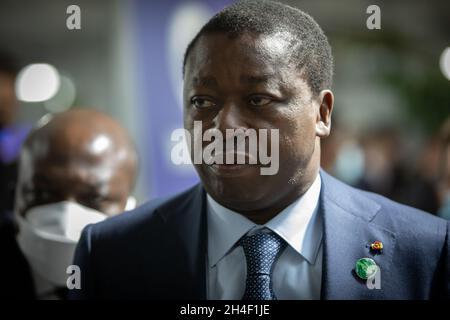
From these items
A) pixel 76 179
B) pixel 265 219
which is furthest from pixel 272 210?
pixel 76 179

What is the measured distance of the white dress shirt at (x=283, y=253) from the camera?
1524 mm

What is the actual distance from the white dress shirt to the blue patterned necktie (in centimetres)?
2

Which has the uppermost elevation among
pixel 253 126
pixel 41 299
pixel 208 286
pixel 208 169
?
pixel 253 126

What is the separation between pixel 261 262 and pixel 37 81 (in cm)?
145

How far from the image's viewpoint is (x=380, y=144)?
4367mm

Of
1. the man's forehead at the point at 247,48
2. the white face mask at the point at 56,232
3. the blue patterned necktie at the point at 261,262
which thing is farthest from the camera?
the white face mask at the point at 56,232

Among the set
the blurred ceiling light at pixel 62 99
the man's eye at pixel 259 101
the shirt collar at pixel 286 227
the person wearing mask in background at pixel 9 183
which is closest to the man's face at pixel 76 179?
the person wearing mask in background at pixel 9 183

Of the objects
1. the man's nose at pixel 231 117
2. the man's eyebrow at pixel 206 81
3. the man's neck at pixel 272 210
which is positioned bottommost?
the man's neck at pixel 272 210

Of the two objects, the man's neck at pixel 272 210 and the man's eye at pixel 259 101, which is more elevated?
the man's eye at pixel 259 101

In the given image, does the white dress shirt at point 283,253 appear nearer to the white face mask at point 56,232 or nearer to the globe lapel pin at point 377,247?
the globe lapel pin at point 377,247

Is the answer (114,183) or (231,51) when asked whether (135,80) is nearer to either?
(114,183)

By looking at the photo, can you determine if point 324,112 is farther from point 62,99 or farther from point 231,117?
point 62,99

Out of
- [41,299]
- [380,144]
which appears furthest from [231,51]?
[380,144]

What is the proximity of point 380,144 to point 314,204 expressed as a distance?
2920 millimetres
